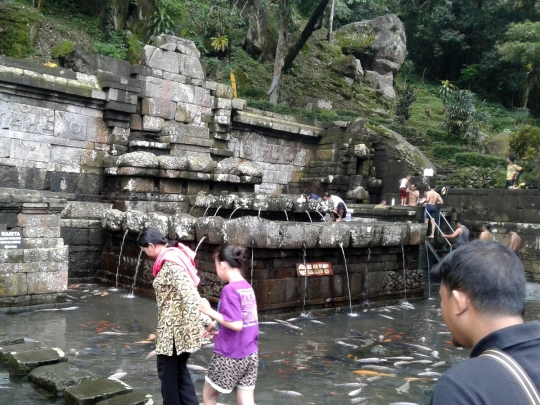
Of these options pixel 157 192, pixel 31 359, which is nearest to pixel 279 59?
pixel 157 192

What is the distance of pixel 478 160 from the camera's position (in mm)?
21531

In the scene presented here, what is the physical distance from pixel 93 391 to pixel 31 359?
1.07 metres

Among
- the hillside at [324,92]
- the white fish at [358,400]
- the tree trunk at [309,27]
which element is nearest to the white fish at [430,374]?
the white fish at [358,400]

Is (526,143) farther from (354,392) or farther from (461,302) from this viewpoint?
(461,302)

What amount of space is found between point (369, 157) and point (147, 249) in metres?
15.0

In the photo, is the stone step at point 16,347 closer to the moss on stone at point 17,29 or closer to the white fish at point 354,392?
the white fish at point 354,392

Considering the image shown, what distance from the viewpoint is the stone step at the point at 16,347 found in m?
4.96

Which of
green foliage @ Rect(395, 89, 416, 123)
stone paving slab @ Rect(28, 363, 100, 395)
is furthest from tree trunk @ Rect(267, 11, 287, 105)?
stone paving slab @ Rect(28, 363, 100, 395)

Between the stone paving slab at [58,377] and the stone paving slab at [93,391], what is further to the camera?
the stone paving slab at [58,377]

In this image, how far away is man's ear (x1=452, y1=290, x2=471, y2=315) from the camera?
1558 millimetres

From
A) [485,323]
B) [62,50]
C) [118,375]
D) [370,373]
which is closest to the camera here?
[485,323]

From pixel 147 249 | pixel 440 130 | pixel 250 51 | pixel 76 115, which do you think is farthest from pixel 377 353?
pixel 250 51

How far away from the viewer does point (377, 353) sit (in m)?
6.21

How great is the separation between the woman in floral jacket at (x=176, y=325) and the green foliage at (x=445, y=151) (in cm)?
2029
